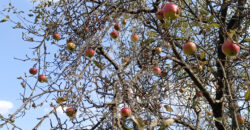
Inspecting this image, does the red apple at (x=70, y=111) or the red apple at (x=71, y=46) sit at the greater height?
the red apple at (x=71, y=46)

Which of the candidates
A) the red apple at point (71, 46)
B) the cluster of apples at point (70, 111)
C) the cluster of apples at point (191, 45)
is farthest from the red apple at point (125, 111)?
the red apple at point (71, 46)

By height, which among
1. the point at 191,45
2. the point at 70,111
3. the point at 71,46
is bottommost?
the point at 70,111

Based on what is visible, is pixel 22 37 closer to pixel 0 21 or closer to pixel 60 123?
pixel 0 21

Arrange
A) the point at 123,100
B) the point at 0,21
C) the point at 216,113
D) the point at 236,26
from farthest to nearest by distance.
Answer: the point at 236,26 < the point at 216,113 < the point at 0,21 < the point at 123,100

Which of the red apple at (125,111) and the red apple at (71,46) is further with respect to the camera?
the red apple at (71,46)

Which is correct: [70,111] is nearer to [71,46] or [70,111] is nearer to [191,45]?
[71,46]

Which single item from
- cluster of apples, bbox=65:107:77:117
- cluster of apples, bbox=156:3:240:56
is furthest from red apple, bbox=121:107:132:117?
cluster of apples, bbox=156:3:240:56

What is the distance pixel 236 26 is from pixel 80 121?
2.95 meters

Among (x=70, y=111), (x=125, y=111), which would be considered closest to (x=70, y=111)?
(x=70, y=111)

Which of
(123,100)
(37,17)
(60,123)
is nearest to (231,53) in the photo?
(123,100)

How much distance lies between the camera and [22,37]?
2.84 metres

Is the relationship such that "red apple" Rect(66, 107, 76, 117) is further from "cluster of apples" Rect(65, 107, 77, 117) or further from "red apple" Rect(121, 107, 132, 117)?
"red apple" Rect(121, 107, 132, 117)

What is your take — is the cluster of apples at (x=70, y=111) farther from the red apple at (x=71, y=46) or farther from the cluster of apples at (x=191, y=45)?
the cluster of apples at (x=191, y=45)

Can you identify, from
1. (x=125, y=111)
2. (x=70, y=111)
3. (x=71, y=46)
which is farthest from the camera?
(x=71, y=46)
